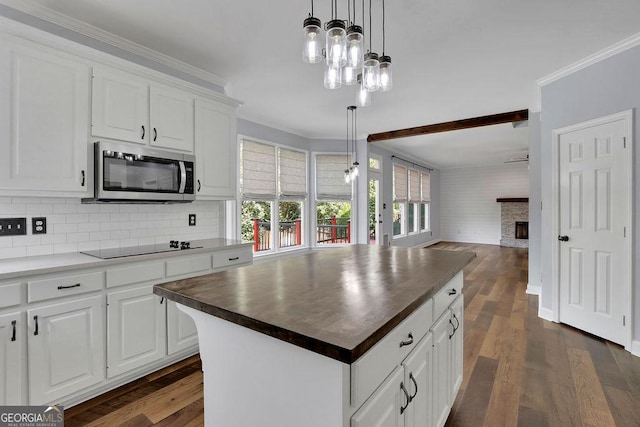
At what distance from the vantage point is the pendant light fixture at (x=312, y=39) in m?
1.54

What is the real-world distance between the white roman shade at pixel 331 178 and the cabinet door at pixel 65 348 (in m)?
4.12

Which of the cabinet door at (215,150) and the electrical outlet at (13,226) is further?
the cabinet door at (215,150)

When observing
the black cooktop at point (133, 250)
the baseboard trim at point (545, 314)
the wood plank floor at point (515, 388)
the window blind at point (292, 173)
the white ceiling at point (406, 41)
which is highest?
the white ceiling at point (406, 41)

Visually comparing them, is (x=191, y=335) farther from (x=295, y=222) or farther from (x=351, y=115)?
(x=351, y=115)

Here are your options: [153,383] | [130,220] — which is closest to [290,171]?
[130,220]

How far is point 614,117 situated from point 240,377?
12.1 feet

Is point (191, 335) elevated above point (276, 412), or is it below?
below

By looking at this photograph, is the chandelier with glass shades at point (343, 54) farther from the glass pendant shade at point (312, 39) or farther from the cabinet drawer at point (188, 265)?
the cabinet drawer at point (188, 265)

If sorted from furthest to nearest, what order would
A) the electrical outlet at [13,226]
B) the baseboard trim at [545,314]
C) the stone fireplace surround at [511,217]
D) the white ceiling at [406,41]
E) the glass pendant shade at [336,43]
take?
the stone fireplace surround at [511,217]
the baseboard trim at [545,314]
the white ceiling at [406,41]
the electrical outlet at [13,226]
the glass pendant shade at [336,43]

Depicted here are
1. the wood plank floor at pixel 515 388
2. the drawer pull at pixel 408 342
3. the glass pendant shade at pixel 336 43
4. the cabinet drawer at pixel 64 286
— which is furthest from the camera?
the wood plank floor at pixel 515 388

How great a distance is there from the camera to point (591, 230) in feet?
10.1

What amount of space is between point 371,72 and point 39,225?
2.49 meters

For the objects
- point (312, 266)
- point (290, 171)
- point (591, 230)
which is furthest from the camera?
point (290, 171)

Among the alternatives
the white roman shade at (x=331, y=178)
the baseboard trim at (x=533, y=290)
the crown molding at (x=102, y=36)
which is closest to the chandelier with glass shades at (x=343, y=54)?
the crown molding at (x=102, y=36)
